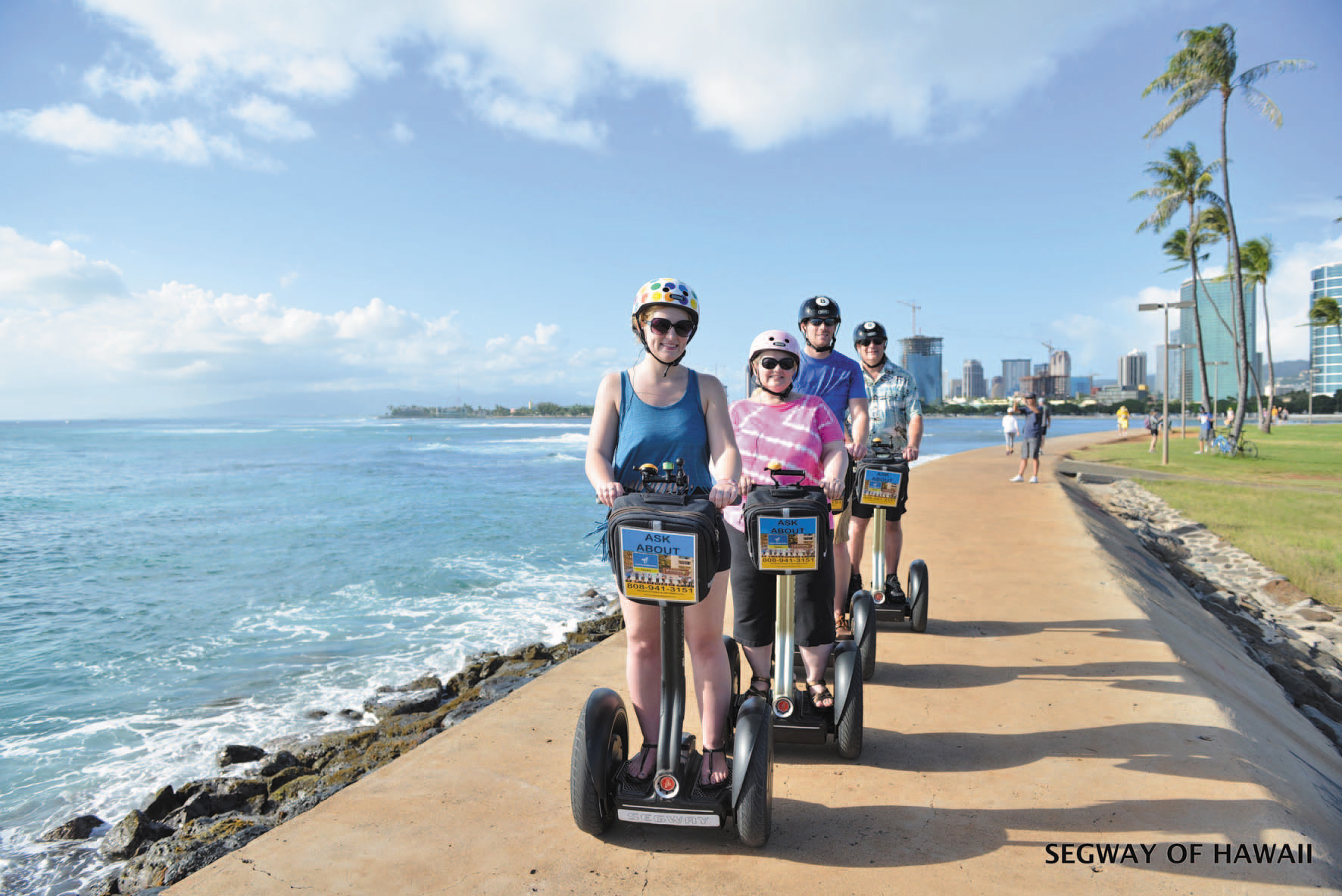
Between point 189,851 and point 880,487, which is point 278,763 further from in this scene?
point 880,487

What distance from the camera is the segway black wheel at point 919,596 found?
557 centimetres

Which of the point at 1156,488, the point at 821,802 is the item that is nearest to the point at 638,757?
the point at 821,802

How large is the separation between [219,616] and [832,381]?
11026 mm

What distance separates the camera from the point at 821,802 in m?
3.19

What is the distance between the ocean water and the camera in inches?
247

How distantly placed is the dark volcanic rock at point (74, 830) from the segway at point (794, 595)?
4.93 metres

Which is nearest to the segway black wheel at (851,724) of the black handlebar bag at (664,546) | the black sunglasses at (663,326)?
the black handlebar bag at (664,546)

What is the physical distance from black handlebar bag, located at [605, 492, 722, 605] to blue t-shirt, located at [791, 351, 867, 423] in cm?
221

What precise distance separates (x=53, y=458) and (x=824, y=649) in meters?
70.8

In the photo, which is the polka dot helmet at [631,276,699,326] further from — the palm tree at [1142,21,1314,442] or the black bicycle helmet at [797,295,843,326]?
the palm tree at [1142,21,1314,442]

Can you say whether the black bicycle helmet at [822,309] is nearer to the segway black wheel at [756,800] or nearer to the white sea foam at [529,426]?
the segway black wheel at [756,800]

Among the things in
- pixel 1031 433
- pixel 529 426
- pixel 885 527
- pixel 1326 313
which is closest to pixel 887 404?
pixel 885 527

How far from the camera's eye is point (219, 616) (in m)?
11.3

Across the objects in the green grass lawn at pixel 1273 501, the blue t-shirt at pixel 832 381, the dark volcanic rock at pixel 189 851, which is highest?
the blue t-shirt at pixel 832 381
